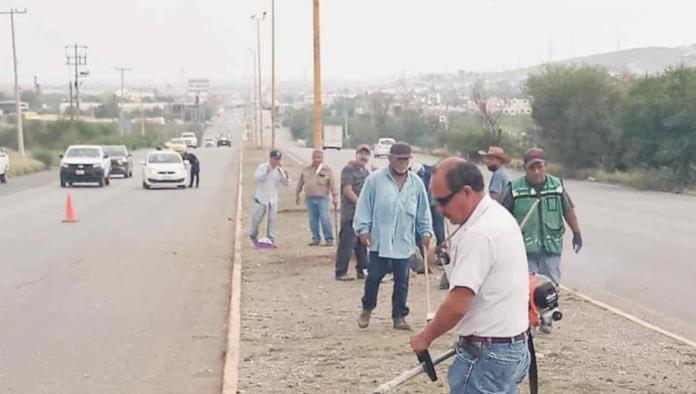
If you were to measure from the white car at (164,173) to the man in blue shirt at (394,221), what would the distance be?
31.6m

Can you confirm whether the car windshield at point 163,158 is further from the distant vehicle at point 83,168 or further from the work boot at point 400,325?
the work boot at point 400,325

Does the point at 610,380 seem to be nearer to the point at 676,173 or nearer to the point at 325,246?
the point at 325,246

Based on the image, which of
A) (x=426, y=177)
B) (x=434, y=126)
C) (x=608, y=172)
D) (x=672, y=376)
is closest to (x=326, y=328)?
(x=672, y=376)

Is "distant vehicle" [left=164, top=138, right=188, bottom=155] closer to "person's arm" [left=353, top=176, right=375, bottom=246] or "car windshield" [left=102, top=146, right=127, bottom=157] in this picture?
"car windshield" [left=102, top=146, right=127, bottom=157]

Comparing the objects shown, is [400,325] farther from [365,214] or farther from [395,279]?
[365,214]

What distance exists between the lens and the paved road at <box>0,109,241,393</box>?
9.69 m

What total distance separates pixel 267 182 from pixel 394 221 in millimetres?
8983

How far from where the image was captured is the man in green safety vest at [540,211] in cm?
1038

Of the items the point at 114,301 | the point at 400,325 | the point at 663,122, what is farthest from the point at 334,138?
the point at 400,325

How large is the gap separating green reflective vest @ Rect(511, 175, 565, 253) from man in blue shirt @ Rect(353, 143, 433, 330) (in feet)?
3.22

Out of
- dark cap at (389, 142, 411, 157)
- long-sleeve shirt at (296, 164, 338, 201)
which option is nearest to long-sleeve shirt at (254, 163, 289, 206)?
long-sleeve shirt at (296, 164, 338, 201)

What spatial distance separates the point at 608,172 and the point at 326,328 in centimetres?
4292

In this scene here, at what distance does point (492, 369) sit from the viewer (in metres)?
5.30

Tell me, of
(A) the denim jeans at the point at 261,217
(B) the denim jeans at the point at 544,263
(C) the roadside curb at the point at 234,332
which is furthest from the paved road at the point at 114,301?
(B) the denim jeans at the point at 544,263
